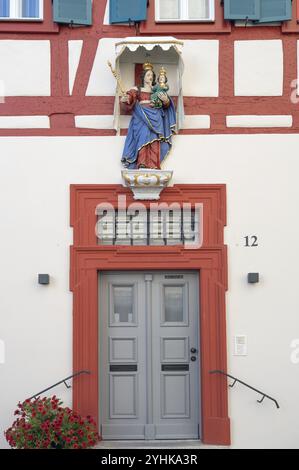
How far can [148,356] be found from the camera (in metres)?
9.27

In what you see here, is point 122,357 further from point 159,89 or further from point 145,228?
point 159,89

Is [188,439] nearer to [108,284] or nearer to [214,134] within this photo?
[108,284]

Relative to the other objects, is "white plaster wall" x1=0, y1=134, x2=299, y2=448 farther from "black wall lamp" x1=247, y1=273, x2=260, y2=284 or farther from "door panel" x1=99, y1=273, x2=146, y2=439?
"door panel" x1=99, y1=273, x2=146, y2=439

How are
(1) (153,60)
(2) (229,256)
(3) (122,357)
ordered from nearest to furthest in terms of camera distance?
(2) (229,256), (3) (122,357), (1) (153,60)

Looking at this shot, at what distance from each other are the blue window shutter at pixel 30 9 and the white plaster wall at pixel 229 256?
143cm

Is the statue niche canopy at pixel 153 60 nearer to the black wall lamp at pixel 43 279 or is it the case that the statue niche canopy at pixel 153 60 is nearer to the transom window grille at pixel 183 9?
the transom window grille at pixel 183 9

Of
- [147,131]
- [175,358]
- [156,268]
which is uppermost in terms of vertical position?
[147,131]

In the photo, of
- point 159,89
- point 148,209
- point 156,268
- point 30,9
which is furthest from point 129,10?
point 156,268

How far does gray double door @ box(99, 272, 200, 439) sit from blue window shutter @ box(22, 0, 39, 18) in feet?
10.1

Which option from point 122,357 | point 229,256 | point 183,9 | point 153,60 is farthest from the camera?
point 183,9

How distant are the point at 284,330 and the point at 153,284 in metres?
1.56

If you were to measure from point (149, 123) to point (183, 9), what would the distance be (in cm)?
145

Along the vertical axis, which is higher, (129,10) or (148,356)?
(129,10)

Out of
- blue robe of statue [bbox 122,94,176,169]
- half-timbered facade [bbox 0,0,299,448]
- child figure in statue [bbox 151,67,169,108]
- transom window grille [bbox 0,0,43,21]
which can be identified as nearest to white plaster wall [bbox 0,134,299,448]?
half-timbered facade [bbox 0,0,299,448]
